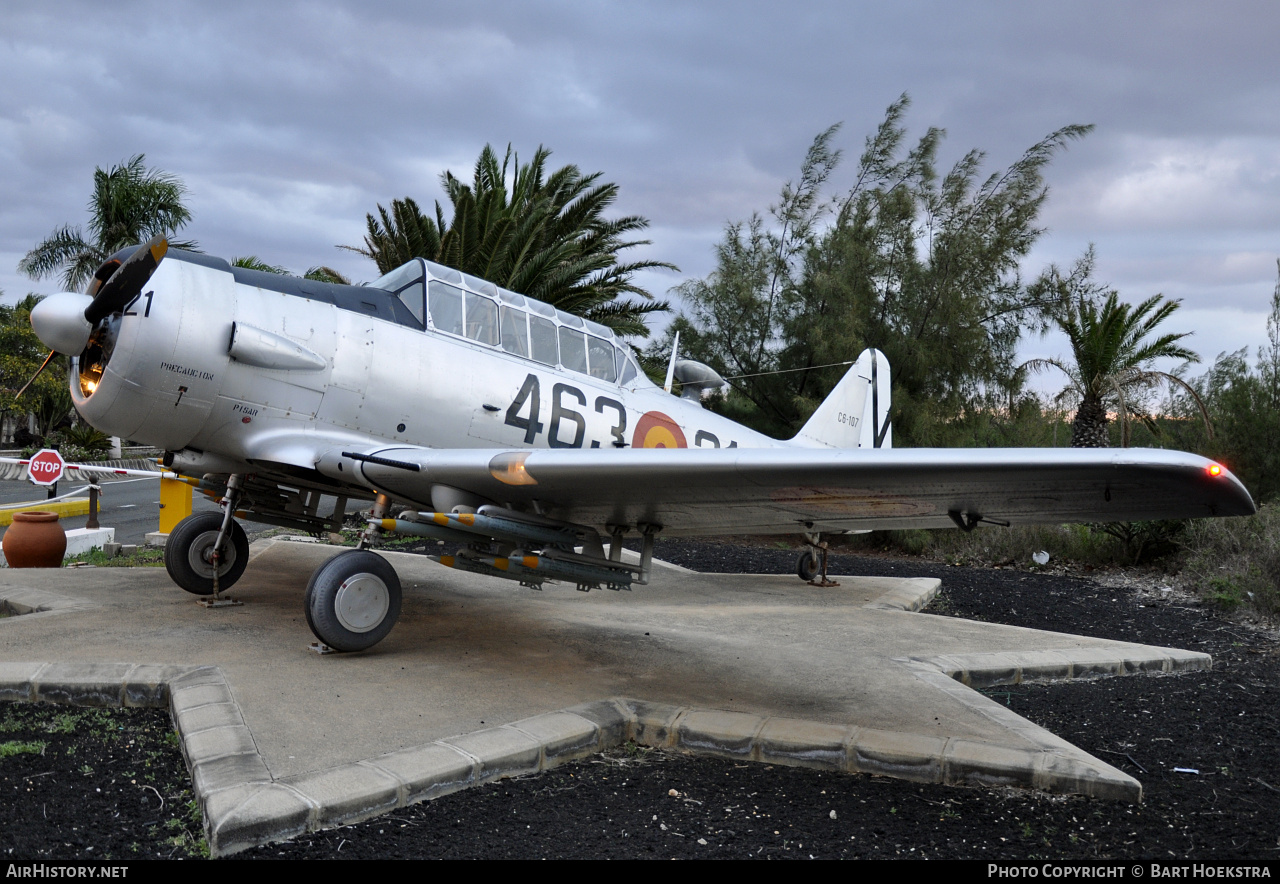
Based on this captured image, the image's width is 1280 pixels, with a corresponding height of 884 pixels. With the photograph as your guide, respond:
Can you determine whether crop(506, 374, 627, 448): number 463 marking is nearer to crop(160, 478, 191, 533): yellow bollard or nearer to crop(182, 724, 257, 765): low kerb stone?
crop(182, 724, 257, 765): low kerb stone

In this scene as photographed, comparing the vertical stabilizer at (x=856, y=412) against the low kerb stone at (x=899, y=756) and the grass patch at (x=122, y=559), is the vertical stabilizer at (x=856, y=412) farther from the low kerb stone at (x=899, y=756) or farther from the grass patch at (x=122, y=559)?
the grass patch at (x=122, y=559)

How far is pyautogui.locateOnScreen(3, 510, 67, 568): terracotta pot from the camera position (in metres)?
7.61

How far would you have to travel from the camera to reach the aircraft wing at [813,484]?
9.82ft

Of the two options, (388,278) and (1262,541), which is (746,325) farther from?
(388,278)

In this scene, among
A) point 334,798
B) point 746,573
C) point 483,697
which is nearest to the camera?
point 334,798

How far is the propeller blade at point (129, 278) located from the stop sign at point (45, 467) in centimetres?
456

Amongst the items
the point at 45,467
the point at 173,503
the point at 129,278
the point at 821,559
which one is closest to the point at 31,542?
the point at 45,467

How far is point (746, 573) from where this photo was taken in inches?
395

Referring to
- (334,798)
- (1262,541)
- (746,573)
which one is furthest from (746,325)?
(334,798)

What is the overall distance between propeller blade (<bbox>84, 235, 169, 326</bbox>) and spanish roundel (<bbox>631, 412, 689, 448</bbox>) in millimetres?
3447

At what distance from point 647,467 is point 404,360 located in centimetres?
235

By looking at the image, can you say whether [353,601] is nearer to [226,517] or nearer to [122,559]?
[226,517]

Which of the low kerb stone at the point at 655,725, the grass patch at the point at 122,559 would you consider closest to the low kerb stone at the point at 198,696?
the low kerb stone at the point at 655,725

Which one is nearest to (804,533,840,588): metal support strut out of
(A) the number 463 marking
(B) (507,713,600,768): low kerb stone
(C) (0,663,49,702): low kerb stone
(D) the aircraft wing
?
(A) the number 463 marking
